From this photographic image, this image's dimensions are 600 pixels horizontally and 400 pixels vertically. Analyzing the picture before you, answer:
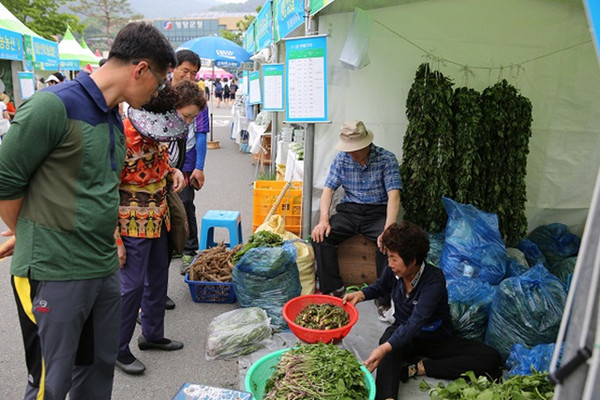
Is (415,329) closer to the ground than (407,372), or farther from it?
farther from it

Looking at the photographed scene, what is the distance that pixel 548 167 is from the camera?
16.3 feet

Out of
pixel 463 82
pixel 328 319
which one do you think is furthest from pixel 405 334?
pixel 463 82

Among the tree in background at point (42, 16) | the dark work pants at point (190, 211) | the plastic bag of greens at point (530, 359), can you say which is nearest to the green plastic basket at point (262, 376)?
the plastic bag of greens at point (530, 359)

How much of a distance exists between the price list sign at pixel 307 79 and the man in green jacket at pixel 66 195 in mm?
2648

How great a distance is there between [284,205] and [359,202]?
1029mm

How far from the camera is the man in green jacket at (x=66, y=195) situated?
166 cm

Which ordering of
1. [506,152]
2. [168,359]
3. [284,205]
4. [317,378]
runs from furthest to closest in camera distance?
[284,205] < [506,152] < [168,359] < [317,378]

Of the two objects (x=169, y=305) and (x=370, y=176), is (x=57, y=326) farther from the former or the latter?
(x=370, y=176)

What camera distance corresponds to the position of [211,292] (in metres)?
4.16

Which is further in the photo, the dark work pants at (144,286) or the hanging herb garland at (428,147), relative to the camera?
the hanging herb garland at (428,147)

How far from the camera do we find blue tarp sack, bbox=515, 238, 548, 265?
461 cm

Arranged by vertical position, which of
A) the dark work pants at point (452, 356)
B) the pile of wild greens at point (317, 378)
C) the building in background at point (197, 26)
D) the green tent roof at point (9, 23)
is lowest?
the dark work pants at point (452, 356)

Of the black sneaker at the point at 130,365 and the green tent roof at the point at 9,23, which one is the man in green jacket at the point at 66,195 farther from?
the green tent roof at the point at 9,23

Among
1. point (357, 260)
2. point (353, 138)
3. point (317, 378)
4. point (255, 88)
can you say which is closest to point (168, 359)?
point (317, 378)
